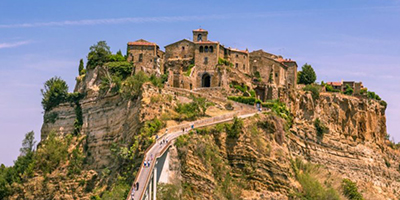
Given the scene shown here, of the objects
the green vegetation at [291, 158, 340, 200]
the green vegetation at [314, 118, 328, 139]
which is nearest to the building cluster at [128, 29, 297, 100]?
the green vegetation at [314, 118, 328, 139]

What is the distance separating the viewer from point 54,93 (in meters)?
96.5

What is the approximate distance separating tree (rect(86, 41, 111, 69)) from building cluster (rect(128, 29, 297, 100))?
304 centimetres

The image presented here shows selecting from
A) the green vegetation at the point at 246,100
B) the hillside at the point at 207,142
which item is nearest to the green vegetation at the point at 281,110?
the hillside at the point at 207,142

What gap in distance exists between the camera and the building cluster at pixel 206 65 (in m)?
92.2

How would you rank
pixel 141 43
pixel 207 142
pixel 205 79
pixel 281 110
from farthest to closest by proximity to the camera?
pixel 141 43, pixel 205 79, pixel 281 110, pixel 207 142

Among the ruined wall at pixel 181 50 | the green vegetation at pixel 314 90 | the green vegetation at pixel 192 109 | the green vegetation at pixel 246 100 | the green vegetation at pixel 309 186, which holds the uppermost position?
the ruined wall at pixel 181 50

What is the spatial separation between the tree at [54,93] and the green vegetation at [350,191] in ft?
113

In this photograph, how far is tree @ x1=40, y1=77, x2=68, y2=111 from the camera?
316ft

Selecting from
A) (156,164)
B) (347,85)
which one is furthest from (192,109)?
(347,85)

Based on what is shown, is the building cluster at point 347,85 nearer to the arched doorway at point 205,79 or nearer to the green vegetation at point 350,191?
the green vegetation at point 350,191

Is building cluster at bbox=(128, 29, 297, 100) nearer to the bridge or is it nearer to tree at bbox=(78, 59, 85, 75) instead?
tree at bbox=(78, 59, 85, 75)

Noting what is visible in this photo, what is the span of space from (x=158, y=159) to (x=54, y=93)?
30921 millimetres

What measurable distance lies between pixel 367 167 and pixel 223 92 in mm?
23248

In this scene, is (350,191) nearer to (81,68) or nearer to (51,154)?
(51,154)
